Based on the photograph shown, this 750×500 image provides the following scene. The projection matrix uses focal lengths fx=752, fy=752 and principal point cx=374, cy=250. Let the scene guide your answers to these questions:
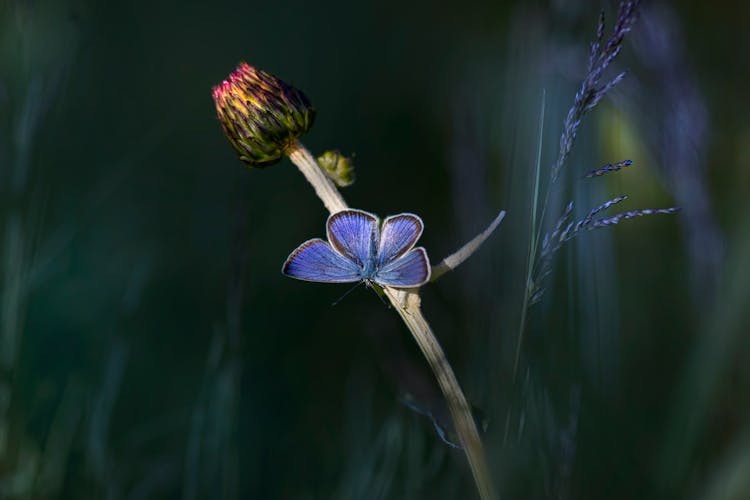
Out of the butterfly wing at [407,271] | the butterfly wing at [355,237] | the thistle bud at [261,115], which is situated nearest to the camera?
the butterfly wing at [407,271]

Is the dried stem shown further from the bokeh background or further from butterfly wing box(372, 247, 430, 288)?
the bokeh background

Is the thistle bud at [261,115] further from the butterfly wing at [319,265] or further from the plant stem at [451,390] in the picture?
the plant stem at [451,390]

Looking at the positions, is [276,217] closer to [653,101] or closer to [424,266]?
[653,101]

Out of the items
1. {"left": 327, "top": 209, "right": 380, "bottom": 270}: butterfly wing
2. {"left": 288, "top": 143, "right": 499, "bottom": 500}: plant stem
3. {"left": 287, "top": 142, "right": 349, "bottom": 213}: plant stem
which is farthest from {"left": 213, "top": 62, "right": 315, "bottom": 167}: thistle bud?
{"left": 288, "top": 143, "right": 499, "bottom": 500}: plant stem

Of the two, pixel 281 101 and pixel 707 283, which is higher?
pixel 281 101

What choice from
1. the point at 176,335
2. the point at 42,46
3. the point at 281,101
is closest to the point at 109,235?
Result: the point at 176,335

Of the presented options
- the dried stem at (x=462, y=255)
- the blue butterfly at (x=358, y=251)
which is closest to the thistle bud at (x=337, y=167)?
the blue butterfly at (x=358, y=251)
